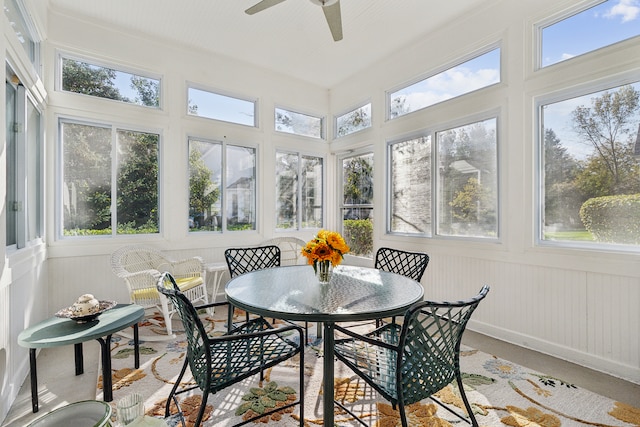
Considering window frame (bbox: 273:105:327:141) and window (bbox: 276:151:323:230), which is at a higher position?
window frame (bbox: 273:105:327:141)

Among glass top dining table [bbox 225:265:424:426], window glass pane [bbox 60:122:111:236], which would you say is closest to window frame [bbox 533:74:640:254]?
glass top dining table [bbox 225:265:424:426]

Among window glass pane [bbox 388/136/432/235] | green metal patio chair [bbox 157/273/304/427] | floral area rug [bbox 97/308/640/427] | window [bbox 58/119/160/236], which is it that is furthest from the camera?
window glass pane [bbox 388/136/432/235]

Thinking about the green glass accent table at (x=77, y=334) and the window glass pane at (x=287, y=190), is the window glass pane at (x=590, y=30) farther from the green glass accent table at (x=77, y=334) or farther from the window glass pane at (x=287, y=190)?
the green glass accent table at (x=77, y=334)

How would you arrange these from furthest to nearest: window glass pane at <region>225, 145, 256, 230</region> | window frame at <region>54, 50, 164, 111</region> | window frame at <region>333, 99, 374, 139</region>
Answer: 1. window frame at <region>333, 99, 374, 139</region>
2. window glass pane at <region>225, 145, 256, 230</region>
3. window frame at <region>54, 50, 164, 111</region>

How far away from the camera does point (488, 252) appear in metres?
3.21

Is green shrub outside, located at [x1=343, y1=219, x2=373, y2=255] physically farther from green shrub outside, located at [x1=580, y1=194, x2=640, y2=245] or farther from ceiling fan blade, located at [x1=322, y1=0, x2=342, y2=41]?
ceiling fan blade, located at [x1=322, y1=0, x2=342, y2=41]

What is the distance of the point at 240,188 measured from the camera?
4.67m

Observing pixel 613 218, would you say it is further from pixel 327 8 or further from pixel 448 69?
pixel 327 8

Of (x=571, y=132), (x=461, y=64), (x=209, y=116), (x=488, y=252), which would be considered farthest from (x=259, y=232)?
(x=571, y=132)

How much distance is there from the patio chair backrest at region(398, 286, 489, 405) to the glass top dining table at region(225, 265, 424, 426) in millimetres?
206

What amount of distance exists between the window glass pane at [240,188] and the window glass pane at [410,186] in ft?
6.55

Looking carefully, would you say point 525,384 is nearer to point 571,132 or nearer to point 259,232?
point 571,132

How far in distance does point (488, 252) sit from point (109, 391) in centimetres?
334

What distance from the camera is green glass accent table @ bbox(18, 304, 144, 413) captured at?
1.97 m
